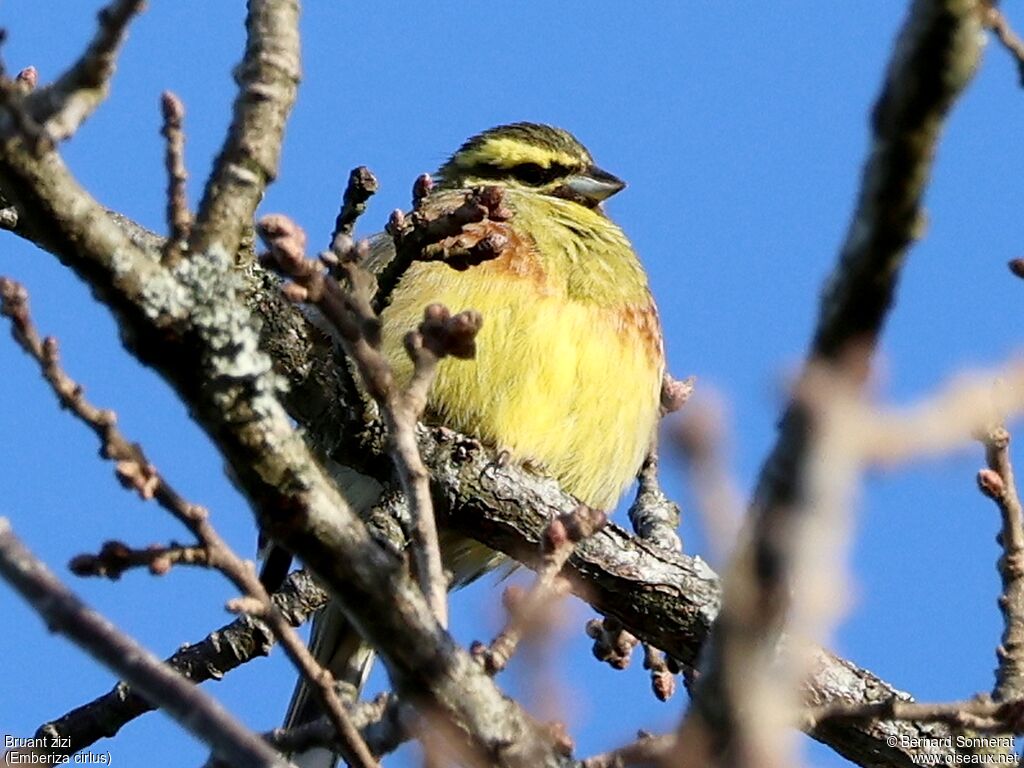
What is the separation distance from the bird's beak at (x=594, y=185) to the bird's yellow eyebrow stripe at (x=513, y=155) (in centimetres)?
8

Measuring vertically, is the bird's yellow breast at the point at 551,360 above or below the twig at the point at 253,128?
above

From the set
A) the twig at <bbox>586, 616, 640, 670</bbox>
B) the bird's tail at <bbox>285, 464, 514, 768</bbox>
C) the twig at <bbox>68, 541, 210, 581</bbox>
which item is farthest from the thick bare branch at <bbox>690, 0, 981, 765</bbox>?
the bird's tail at <bbox>285, 464, 514, 768</bbox>

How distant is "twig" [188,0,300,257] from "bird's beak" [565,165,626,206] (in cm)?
410

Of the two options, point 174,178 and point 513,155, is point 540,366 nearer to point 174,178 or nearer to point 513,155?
point 513,155

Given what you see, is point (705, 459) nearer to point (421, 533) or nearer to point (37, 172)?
point (421, 533)

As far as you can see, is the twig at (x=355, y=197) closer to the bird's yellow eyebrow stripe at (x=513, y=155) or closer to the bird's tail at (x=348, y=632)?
the bird's tail at (x=348, y=632)

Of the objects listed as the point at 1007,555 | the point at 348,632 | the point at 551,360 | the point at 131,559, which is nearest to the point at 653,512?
the point at 551,360

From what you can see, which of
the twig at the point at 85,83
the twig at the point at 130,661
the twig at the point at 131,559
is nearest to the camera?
the twig at the point at 130,661

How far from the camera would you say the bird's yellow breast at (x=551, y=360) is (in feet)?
19.6

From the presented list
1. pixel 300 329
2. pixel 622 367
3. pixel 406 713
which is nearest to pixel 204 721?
pixel 406 713

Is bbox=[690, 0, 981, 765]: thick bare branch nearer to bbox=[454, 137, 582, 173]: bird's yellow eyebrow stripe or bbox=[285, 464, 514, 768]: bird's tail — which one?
bbox=[285, 464, 514, 768]: bird's tail

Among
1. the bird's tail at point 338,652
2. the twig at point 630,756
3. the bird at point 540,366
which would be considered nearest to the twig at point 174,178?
the twig at point 630,756

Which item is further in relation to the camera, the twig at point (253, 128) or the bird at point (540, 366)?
the bird at point (540, 366)

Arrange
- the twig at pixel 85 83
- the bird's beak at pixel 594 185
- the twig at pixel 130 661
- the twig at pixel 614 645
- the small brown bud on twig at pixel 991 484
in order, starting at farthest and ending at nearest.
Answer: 1. the bird's beak at pixel 594 185
2. the twig at pixel 614 645
3. the small brown bud on twig at pixel 991 484
4. the twig at pixel 85 83
5. the twig at pixel 130 661
